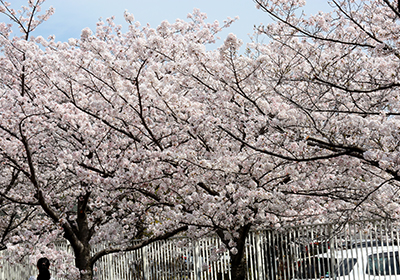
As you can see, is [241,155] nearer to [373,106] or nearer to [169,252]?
[373,106]

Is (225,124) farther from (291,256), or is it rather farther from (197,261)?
(197,261)

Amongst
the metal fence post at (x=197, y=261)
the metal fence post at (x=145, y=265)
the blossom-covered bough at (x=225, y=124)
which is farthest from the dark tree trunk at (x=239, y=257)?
the metal fence post at (x=145, y=265)

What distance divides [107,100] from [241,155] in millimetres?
2544

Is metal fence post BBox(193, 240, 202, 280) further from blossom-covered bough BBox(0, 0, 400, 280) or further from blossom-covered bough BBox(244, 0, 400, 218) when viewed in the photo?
blossom-covered bough BBox(244, 0, 400, 218)

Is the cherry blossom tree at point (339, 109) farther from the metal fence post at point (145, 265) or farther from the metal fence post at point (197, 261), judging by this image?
the metal fence post at point (145, 265)

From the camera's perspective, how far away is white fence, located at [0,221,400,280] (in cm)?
756

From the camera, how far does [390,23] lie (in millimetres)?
6488

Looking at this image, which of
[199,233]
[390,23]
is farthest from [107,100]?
[390,23]

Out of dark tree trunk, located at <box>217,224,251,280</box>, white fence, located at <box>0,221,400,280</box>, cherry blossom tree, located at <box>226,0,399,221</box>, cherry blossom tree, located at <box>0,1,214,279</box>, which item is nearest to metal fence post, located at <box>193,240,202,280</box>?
white fence, located at <box>0,221,400,280</box>

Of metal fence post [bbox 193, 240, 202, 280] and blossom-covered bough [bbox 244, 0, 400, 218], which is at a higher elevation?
blossom-covered bough [bbox 244, 0, 400, 218]

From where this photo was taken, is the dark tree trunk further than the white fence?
Yes

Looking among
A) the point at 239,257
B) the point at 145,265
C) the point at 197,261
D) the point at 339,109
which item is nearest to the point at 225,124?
the point at 339,109

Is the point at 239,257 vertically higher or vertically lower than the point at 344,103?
lower

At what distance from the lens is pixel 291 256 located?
28.4ft
